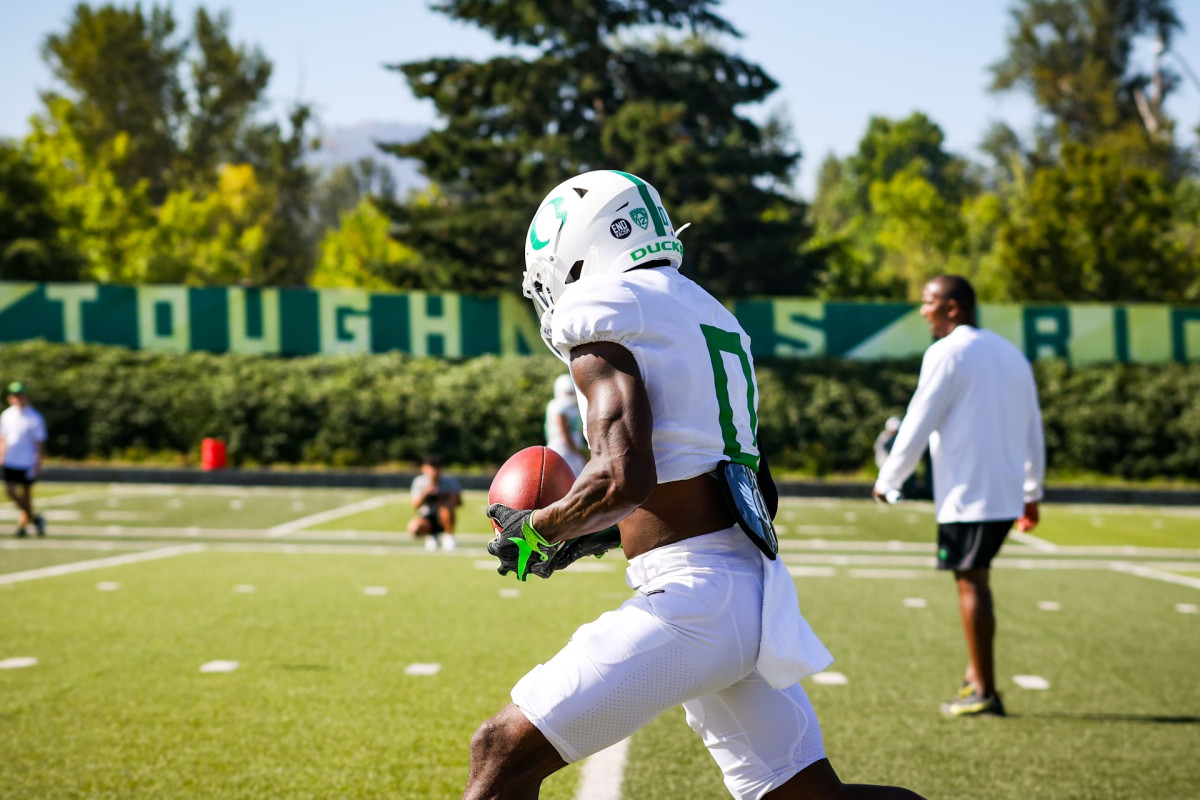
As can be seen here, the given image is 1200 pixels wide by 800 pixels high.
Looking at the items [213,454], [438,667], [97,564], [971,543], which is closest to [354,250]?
[213,454]

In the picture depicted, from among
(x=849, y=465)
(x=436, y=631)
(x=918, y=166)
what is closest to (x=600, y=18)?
(x=849, y=465)

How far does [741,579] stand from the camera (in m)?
2.49

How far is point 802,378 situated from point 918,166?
2015 inches

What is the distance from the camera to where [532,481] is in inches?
110

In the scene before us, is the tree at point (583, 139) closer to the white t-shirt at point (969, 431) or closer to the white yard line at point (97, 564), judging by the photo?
the white yard line at point (97, 564)

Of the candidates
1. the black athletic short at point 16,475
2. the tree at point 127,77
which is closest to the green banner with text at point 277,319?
the black athletic short at point 16,475

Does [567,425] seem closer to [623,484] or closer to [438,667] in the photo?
[438,667]

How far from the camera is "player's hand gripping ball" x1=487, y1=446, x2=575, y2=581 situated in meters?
2.52

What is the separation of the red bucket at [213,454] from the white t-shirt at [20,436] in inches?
264

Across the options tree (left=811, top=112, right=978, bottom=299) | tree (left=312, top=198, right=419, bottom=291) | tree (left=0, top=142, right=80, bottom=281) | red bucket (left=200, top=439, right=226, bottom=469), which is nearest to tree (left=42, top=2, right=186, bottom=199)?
tree (left=312, top=198, right=419, bottom=291)

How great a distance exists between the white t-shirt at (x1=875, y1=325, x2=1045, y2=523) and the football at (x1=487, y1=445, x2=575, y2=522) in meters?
2.88

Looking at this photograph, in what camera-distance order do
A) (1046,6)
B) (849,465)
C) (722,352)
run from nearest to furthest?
(722,352), (849,465), (1046,6)

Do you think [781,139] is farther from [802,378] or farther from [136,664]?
[136,664]

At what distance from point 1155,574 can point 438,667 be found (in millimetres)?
7388
